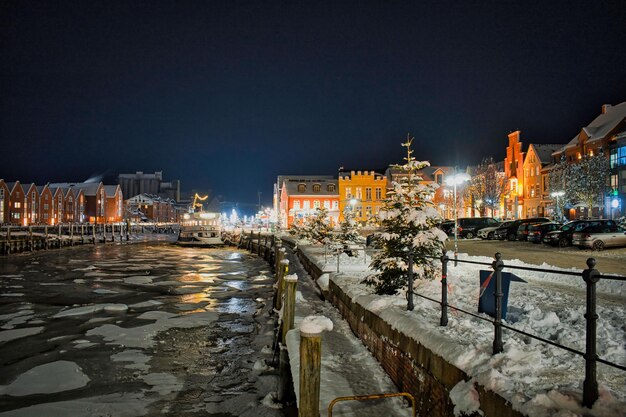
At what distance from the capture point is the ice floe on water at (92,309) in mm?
15386

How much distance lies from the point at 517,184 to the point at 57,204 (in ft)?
288

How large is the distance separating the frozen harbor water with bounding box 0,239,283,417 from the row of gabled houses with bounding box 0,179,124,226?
70553mm

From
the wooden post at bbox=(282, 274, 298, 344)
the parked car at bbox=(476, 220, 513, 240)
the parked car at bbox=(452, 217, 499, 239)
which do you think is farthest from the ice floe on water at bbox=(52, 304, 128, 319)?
the parked car at bbox=(452, 217, 499, 239)

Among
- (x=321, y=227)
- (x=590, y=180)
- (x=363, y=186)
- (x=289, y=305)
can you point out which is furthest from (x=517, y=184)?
(x=289, y=305)

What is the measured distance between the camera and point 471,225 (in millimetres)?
41125

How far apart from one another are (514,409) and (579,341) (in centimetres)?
277

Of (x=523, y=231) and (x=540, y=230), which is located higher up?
(x=540, y=230)

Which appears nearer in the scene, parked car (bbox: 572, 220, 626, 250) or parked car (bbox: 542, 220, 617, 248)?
parked car (bbox: 572, 220, 626, 250)

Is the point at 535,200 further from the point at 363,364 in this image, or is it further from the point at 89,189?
the point at 89,189

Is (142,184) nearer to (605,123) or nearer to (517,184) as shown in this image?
(517,184)

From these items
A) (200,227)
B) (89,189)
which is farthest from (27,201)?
(200,227)

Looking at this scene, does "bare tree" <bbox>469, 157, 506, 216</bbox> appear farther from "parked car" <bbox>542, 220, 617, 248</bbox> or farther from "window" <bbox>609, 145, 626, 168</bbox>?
"parked car" <bbox>542, 220, 617, 248</bbox>

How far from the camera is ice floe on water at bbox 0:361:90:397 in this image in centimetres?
884

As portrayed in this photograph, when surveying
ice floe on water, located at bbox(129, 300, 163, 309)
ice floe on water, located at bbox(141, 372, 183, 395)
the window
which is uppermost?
the window
